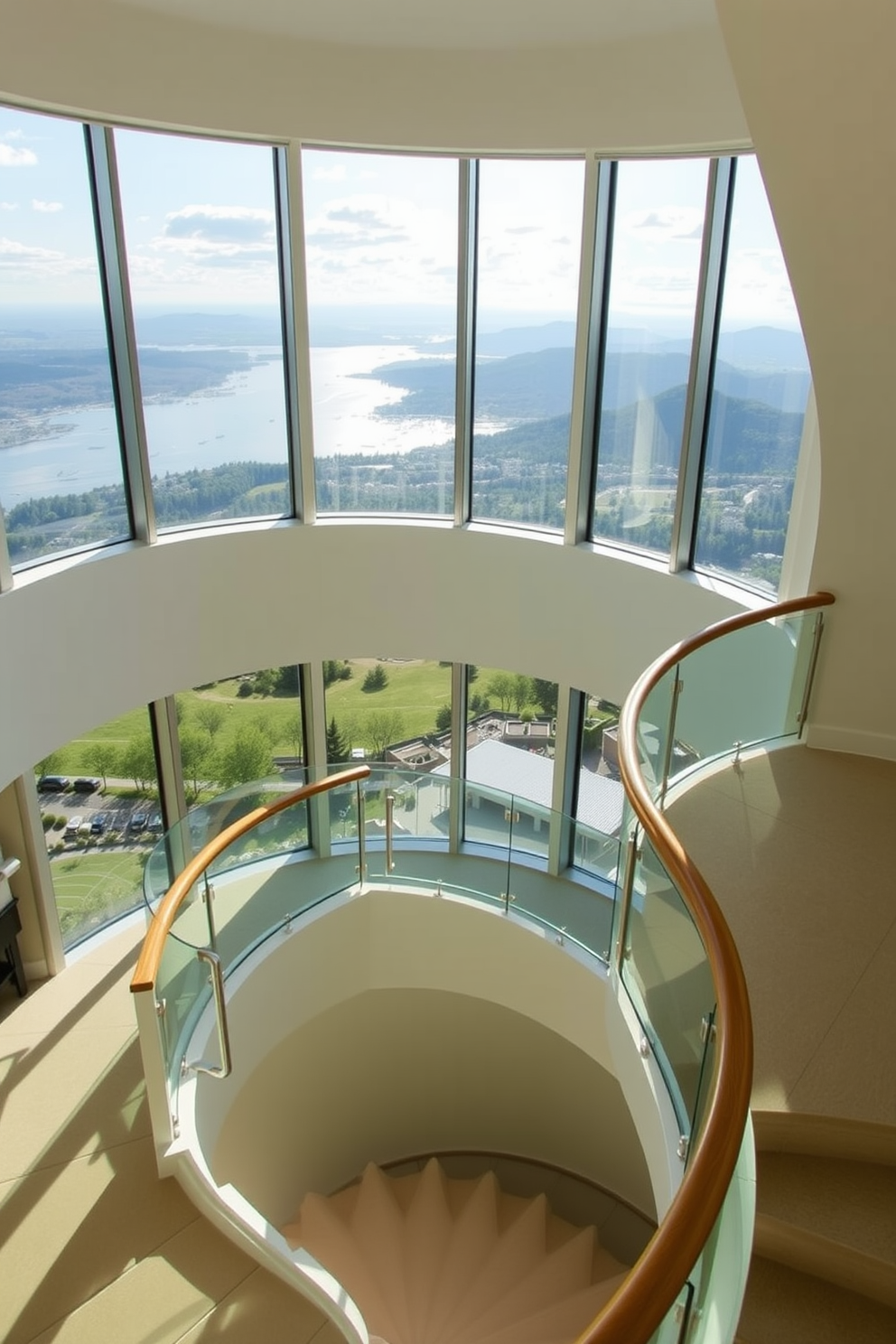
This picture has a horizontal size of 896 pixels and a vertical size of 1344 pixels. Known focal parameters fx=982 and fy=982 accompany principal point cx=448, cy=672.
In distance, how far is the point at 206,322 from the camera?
746 cm

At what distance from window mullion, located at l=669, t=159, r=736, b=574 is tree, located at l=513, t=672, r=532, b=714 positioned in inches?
79.5

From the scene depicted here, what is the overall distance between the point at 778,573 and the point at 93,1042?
5.77 meters

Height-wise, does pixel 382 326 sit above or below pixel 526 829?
above

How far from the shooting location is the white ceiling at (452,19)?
594cm

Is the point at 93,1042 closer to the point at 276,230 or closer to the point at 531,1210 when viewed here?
the point at 531,1210

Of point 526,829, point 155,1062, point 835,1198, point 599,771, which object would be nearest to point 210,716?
point 526,829

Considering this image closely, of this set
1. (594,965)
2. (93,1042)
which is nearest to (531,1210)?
(594,965)

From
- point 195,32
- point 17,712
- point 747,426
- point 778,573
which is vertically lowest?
point 17,712

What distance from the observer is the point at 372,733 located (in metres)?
9.44

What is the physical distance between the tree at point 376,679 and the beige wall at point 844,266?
4518mm

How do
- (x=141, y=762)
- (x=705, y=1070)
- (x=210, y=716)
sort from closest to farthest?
(x=705, y=1070) < (x=141, y=762) < (x=210, y=716)

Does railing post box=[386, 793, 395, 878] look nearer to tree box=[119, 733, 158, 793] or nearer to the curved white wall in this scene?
the curved white wall

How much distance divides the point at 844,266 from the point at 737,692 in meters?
2.10

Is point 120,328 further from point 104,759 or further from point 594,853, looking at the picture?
point 594,853
